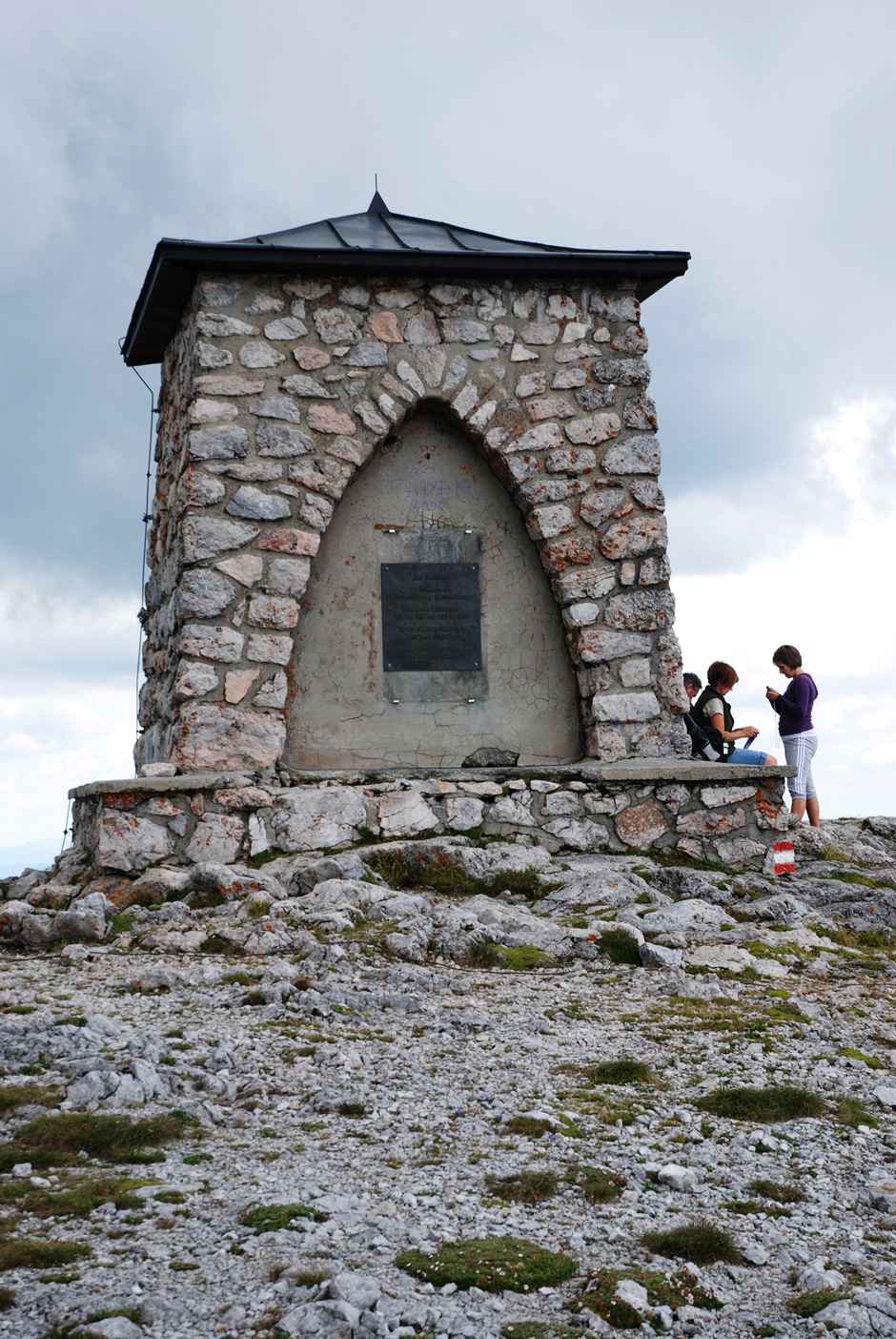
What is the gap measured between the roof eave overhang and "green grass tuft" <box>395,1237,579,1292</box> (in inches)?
257

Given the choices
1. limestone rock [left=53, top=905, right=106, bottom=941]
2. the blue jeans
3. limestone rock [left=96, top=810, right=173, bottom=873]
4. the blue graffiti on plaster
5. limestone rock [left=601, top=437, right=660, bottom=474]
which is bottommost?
limestone rock [left=53, top=905, right=106, bottom=941]

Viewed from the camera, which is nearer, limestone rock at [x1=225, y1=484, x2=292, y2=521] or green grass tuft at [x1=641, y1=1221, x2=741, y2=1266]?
green grass tuft at [x1=641, y1=1221, x2=741, y2=1266]

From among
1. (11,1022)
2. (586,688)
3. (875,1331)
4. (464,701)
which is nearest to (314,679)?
(464,701)

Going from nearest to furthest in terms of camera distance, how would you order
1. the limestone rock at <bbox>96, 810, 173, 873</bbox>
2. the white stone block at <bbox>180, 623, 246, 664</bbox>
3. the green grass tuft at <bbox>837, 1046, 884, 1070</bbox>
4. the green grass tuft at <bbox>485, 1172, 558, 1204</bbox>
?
the green grass tuft at <bbox>485, 1172, 558, 1204</bbox> → the green grass tuft at <bbox>837, 1046, 884, 1070</bbox> → the limestone rock at <bbox>96, 810, 173, 873</bbox> → the white stone block at <bbox>180, 623, 246, 664</bbox>

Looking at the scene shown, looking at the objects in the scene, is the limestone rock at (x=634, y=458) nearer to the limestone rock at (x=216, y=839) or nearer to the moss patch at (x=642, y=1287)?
the limestone rock at (x=216, y=839)

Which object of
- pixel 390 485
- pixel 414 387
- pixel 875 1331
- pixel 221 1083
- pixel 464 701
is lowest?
pixel 875 1331

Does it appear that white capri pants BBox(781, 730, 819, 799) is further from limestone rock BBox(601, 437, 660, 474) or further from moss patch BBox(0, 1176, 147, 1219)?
moss patch BBox(0, 1176, 147, 1219)

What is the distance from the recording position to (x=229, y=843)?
6734 mm

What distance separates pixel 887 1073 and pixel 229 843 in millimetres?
4228

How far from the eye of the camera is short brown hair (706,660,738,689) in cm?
854

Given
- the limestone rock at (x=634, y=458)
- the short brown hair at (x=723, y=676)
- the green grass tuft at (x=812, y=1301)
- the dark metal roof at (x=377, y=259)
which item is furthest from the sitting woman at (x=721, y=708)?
the green grass tuft at (x=812, y=1301)

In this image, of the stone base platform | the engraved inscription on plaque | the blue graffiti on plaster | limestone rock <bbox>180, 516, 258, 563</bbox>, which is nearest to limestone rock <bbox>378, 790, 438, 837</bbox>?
the stone base platform

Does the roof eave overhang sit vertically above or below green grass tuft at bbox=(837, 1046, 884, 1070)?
above

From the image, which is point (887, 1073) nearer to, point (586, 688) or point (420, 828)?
point (420, 828)
